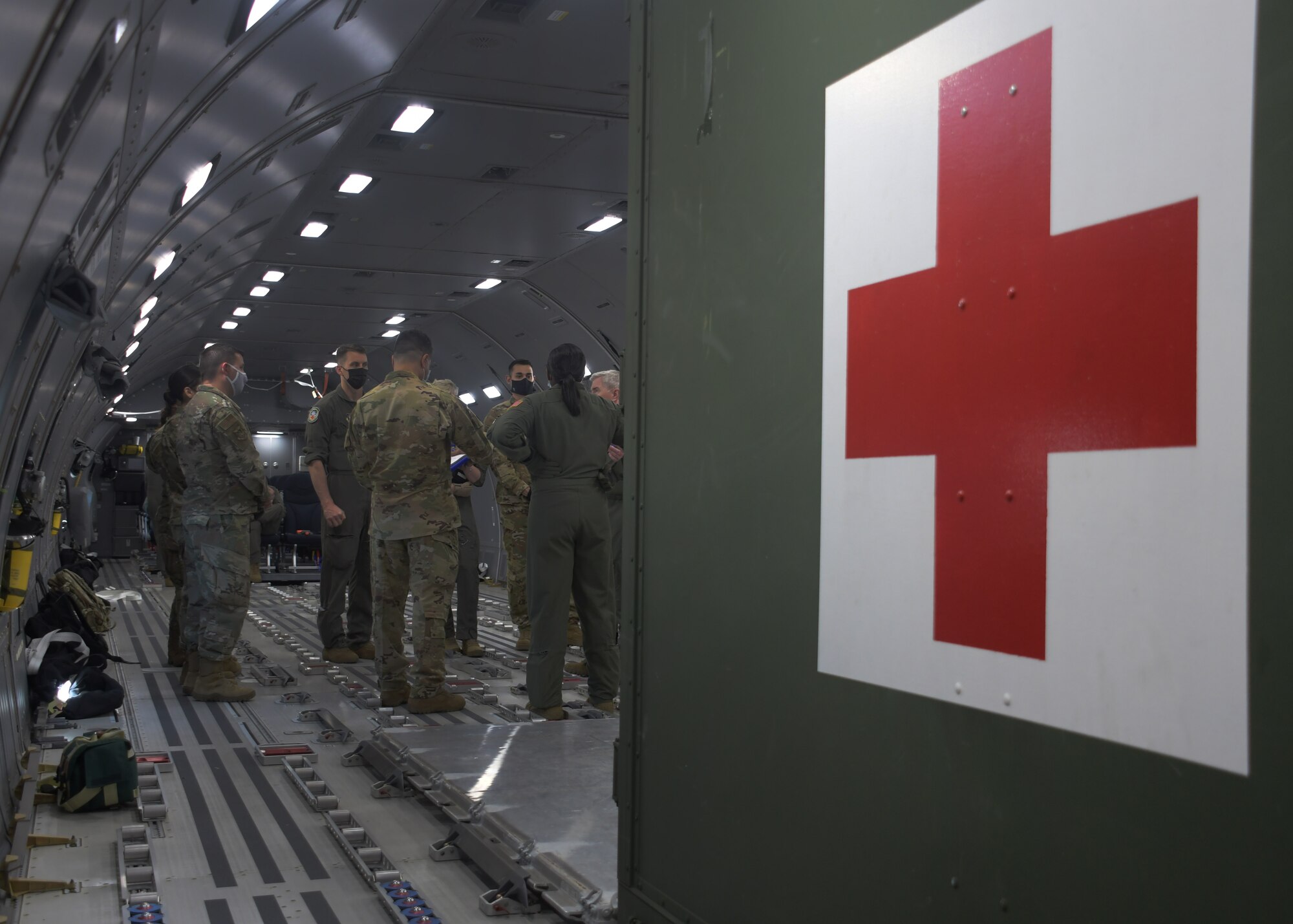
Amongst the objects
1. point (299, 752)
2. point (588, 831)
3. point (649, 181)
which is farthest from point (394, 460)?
point (649, 181)

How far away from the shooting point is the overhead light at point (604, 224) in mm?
8508

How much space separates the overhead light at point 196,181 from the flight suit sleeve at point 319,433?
53.5 inches

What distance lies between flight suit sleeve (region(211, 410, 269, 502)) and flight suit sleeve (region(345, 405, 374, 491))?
0.43 metres

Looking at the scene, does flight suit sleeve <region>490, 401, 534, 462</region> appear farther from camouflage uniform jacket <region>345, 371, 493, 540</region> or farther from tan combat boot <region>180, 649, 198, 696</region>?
tan combat boot <region>180, 649, 198, 696</region>

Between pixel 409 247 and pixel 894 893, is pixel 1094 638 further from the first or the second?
pixel 409 247

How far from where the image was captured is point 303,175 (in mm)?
7016

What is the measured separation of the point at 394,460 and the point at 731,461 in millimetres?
3144

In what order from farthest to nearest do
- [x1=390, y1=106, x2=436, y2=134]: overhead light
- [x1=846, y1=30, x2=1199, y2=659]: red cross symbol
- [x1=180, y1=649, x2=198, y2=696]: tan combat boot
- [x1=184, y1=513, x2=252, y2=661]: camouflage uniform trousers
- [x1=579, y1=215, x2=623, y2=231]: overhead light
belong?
1. [x1=579, y1=215, x2=623, y2=231]: overhead light
2. [x1=390, y1=106, x2=436, y2=134]: overhead light
3. [x1=180, y1=649, x2=198, y2=696]: tan combat boot
4. [x1=184, y1=513, x2=252, y2=661]: camouflage uniform trousers
5. [x1=846, y1=30, x2=1199, y2=659]: red cross symbol

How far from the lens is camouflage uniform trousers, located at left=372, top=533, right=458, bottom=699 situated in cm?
499

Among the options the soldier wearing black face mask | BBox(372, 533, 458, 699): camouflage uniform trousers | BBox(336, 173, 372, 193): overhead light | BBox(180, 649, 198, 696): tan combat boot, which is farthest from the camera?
BBox(336, 173, 372, 193): overhead light

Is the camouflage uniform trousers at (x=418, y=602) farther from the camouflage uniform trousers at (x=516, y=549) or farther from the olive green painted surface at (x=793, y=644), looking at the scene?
the olive green painted surface at (x=793, y=644)

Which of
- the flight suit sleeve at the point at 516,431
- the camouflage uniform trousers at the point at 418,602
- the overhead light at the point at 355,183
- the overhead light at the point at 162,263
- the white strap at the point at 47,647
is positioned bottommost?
the white strap at the point at 47,647

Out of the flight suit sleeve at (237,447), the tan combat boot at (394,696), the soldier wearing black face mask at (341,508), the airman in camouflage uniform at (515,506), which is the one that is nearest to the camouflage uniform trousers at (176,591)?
the flight suit sleeve at (237,447)

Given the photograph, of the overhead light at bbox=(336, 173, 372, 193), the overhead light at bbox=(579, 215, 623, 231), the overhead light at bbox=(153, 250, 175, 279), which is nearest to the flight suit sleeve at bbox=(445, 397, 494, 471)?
the overhead light at bbox=(153, 250, 175, 279)
